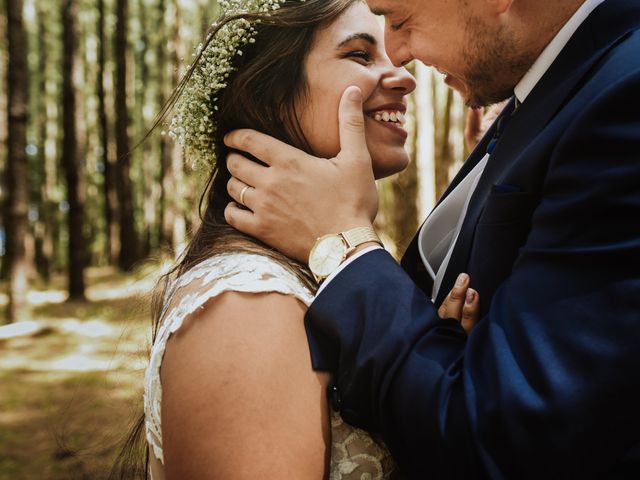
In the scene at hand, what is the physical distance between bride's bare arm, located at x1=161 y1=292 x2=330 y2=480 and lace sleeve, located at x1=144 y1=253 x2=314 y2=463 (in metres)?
0.04

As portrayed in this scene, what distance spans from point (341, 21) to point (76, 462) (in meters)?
5.53

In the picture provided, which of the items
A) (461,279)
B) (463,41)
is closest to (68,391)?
(461,279)

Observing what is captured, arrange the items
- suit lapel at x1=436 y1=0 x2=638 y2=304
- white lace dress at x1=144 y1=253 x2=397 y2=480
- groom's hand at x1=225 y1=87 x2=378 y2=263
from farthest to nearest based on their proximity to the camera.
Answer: groom's hand at x1=225 y1=87 x2=378 y2=263, white lace dress at x1=144 y1=253 x2=397 y2=480, suit lapel at x1=436 y1=0 x2=638 y2=304

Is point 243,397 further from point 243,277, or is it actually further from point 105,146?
point 105,146

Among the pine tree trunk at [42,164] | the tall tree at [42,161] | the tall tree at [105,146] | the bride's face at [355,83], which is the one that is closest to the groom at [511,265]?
the bride's face at [355,83]

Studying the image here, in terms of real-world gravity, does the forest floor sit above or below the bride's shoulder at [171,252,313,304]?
below

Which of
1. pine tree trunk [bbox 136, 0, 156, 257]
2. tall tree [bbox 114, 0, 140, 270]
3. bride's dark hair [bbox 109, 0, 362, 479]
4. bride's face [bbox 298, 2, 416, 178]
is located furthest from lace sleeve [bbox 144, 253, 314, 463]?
pine tree trunk [bbox 136, 0, 156, 257]

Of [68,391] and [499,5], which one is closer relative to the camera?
[499,5]

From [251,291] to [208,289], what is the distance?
151 mm

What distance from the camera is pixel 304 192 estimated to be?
7.15ft

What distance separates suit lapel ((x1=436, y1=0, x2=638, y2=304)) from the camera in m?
1.75

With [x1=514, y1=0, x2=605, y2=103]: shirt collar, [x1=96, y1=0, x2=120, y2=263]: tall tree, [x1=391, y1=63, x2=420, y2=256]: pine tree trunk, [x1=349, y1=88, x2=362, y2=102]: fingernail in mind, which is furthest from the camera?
[x1=96, y1=0, x2=120, y2=263]: tall tree

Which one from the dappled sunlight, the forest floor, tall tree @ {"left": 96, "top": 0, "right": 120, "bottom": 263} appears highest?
tall tree @ {"left": 96, "top": 0, "right": 120, "bottom": 263}

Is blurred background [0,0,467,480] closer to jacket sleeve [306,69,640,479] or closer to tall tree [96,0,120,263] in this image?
tall tree [96,0,120,263]
